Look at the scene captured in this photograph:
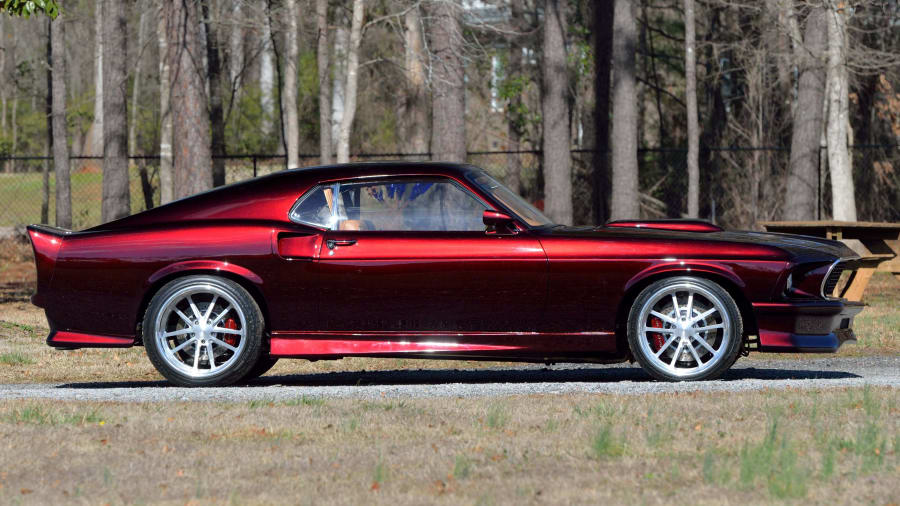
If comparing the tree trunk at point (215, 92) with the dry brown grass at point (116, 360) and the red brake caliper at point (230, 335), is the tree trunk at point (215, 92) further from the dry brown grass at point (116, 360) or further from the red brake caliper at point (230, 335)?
the red brake caliper at point (230, 335)

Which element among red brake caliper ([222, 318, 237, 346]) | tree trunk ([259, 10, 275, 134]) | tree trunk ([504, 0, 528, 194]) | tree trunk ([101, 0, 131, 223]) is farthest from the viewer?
tree trunk ([259, 10, 275, 134])

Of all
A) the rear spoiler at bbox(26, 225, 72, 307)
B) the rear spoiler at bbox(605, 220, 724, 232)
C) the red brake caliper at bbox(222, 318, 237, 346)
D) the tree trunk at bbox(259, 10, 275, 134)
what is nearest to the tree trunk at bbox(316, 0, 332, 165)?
the tree trunk at bbox(259, 10, 275, 134)

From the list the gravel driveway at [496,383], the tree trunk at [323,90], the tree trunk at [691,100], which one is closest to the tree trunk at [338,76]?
the tree trunk at [323,90]

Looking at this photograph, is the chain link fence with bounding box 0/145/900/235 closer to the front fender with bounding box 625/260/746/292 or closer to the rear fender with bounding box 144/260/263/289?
the rear fender with bounding box 144/260/263/289

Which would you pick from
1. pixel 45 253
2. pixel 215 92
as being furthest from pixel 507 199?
pixel 215 92

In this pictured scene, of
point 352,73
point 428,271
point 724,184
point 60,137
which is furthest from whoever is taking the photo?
point 724,184

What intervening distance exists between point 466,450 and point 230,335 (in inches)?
113

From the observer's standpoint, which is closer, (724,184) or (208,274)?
(208,274)

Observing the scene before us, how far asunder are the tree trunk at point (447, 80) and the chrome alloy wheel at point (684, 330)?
12821 mm

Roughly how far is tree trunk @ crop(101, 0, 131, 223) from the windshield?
18872mm

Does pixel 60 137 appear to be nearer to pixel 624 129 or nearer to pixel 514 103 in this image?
pixel 624 129

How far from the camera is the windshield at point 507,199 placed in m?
8.04

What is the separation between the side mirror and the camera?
7.84 m

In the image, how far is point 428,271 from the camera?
784cm
